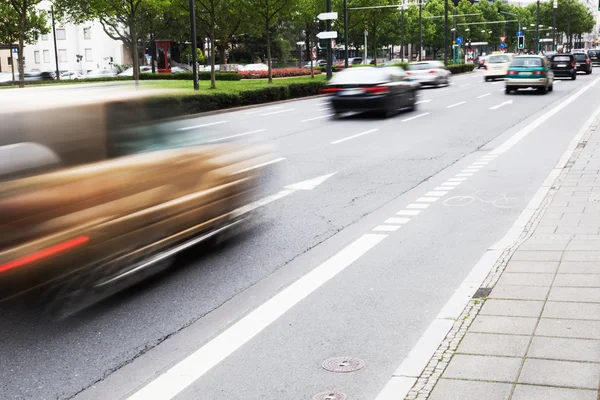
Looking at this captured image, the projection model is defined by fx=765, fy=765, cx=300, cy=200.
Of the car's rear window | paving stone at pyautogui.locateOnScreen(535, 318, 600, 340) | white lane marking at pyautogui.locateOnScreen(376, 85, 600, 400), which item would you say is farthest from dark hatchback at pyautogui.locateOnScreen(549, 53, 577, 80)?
paving stone at pyautogui.locateOnScreen(535, 318, 600, 340)

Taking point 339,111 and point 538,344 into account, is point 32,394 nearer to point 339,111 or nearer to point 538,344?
point 538,344

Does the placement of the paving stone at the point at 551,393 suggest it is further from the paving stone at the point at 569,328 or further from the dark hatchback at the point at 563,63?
the dark hatchback at the point at 563,63

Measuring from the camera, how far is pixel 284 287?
6.29 meters

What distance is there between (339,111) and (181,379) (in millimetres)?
18107

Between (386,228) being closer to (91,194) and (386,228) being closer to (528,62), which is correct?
(91,194)

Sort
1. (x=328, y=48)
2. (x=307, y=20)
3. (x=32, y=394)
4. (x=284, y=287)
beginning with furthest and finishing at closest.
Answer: (x=307, y=20) → (x=328, y=48) → (x=284, y=287) → (x=32, y=394)

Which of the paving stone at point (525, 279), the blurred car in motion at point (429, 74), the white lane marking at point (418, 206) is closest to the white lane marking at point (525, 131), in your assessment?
the white lane marking at point (418, 206)

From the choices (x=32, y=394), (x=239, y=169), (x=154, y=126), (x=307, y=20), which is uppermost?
(x=307, y=20)

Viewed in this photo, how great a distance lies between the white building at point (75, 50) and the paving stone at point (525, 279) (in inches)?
3508

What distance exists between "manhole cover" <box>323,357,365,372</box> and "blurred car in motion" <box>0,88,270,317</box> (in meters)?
2.04

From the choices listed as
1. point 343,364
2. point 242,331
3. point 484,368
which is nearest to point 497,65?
point 242,331

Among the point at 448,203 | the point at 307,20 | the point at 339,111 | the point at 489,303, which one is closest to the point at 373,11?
the point at 307,20

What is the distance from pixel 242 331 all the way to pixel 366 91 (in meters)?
17.1

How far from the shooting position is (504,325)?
491cm
